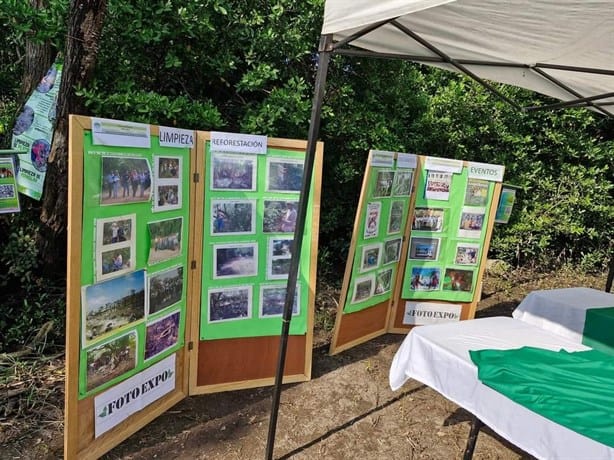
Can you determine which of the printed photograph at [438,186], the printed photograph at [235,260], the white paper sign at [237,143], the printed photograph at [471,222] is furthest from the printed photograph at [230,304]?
the printed photograph at [471,222]

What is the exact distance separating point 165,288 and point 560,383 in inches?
80.9

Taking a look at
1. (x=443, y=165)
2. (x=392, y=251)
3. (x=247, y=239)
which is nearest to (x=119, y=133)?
(x=247, y=239)

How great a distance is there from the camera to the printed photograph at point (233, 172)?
107 inches

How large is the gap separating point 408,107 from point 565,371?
146 inches

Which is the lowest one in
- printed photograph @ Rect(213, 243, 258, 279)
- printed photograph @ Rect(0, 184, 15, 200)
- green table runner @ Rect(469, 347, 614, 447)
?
green table runner @ Rect(469, 347, 614, 447)

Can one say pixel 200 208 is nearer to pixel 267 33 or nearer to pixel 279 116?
pixel 279 116

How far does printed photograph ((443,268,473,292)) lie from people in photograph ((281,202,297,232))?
74.1 inches

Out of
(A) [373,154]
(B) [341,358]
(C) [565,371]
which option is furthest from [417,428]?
(A) [373,154]

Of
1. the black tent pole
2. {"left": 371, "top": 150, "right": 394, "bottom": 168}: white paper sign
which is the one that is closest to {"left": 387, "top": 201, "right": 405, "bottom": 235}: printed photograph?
{"left": 371, "top": 150, "right": 394, "bottom": 168}: white paper sign

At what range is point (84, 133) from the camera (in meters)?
2.03

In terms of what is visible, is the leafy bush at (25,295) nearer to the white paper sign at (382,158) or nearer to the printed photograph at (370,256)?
the printed photograph at (370,256)

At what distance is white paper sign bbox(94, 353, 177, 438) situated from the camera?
2342 millimetres

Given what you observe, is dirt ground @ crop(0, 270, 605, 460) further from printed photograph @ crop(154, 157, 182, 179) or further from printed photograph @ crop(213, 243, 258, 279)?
printed photograph @ crop(154, 157, 182, 179)

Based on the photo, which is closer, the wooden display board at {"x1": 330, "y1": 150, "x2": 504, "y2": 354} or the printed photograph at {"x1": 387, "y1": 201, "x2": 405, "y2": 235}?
the wooden display board at {"x1": 330, "y1": 150, "x2": 504, "y2": 354}
